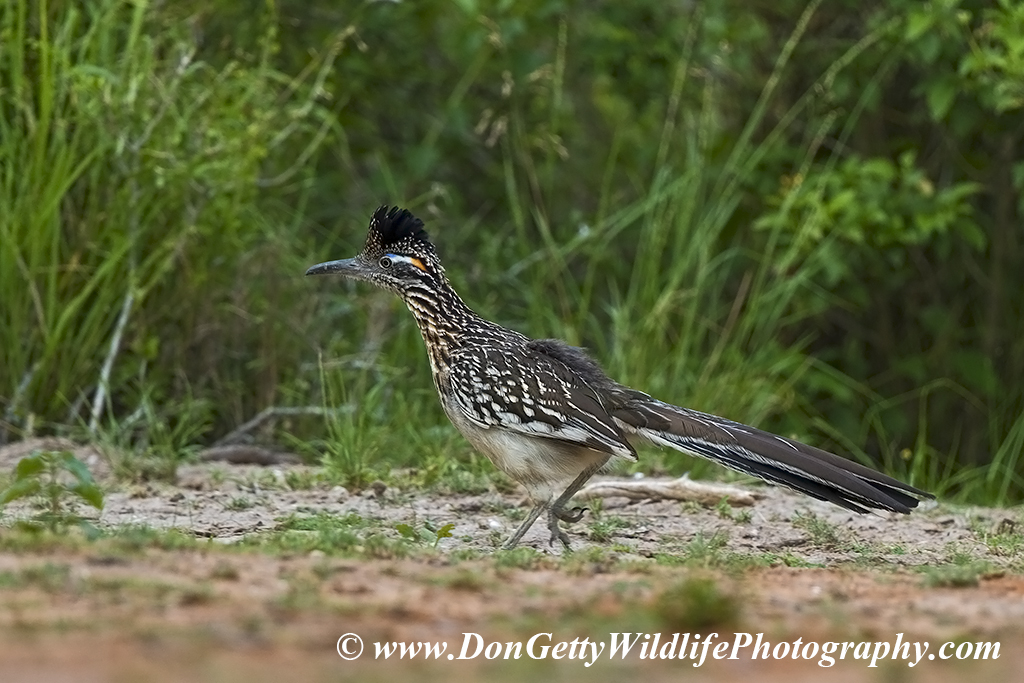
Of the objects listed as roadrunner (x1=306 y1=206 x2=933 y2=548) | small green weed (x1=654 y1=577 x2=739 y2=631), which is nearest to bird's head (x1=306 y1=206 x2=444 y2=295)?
roadrunner (x1=306 y1=206 x2=933 y2=548)

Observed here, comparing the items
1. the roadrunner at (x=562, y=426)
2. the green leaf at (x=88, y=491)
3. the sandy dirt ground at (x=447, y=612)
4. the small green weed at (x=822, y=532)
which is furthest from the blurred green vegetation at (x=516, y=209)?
the sandy dirt ground at (x=447, y=612)

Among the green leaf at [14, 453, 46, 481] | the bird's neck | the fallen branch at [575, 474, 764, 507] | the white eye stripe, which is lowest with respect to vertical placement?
the fallen branch at [575, 474, 764, 507]

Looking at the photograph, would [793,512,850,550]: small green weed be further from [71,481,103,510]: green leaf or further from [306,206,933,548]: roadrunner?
[71,481,103,510]: green leaf

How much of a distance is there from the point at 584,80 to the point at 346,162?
282cm

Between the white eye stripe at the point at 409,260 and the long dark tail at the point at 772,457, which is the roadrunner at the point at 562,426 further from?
the white eye stripe at the point at 409,260

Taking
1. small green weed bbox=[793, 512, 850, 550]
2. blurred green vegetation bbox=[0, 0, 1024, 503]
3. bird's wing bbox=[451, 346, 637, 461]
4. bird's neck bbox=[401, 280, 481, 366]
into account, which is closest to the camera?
bird's wing bbox=[451, 346, 637, 461]

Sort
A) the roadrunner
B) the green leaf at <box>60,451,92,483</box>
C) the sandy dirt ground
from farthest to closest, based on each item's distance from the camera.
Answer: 1. the roadrunner
2. the green leaf at <box>60,451,92,483</box>
3. the sandy dirt ground

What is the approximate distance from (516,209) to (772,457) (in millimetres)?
3787

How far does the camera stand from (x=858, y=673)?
3408 mm

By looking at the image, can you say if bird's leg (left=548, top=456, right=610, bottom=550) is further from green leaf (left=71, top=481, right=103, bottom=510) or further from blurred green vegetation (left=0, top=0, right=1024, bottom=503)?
green leaf (left=71, top=481, right=103, bottom=510)

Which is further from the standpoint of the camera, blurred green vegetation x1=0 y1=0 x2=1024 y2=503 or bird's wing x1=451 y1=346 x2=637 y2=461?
blurred green vegetation x1=0 y1=0 x2=1024 y2=503

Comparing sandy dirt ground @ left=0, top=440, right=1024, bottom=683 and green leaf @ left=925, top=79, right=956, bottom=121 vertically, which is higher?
green leaf @ left=925, top=79, right=956, bottom=121

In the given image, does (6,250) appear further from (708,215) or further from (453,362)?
(708,215)

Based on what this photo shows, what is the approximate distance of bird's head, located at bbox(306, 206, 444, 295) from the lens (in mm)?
6859
